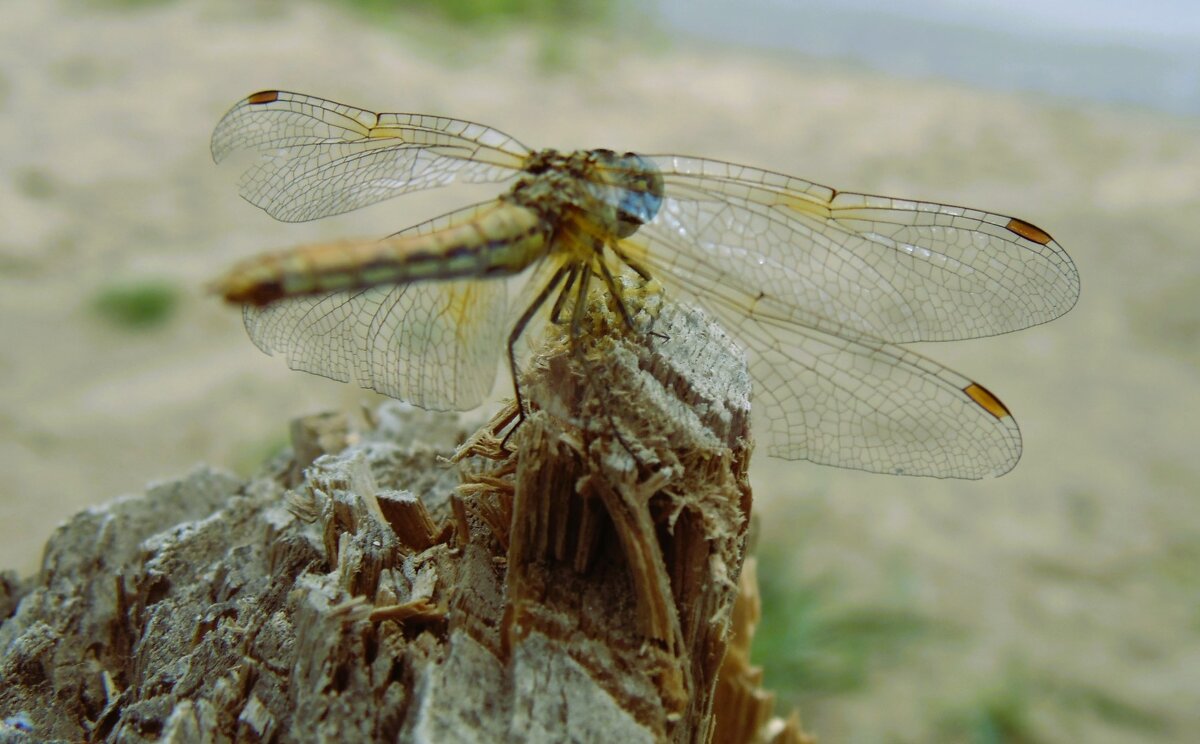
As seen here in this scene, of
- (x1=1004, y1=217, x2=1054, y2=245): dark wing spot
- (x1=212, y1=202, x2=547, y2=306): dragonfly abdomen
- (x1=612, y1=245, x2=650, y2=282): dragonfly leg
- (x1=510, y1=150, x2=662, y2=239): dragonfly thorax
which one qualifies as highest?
(x1=1004, y1=217, x2=1054, y2=245): dark wing spot

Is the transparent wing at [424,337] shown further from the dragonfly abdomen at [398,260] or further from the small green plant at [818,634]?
the small green plant at [818,634]

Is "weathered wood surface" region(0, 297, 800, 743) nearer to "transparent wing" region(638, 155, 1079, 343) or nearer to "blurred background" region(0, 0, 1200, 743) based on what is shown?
"transparent wing" region(638, 155, 1079, 343)

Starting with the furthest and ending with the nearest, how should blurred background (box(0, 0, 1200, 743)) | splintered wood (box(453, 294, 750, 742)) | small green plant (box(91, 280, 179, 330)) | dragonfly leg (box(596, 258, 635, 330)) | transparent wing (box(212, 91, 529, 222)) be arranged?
1. small green plant (box(91, 280, 179, 330))
2. blurred background (box(0, 0, 1200, 743))
3. transparent wing (box(212, 91, 529, 222))
4. dragonfly leg (box(596, 258, 635, 330))
5. splintered wood (box(453, 294, 750, 742))

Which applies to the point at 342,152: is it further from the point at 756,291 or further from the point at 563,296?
the point at 756,291

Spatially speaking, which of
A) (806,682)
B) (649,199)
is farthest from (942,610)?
(649,199)

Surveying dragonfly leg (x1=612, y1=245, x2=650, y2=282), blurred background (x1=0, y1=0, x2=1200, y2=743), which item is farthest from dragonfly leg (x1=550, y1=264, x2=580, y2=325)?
blurred background (x1=0, y1=0, x2=1200, y2=743)

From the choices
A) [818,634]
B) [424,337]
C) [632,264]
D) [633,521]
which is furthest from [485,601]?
[818,634]

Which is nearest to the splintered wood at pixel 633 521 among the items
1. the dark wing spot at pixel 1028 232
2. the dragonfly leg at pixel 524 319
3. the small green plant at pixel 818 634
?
the dragonfly leg at pixel 524 319
